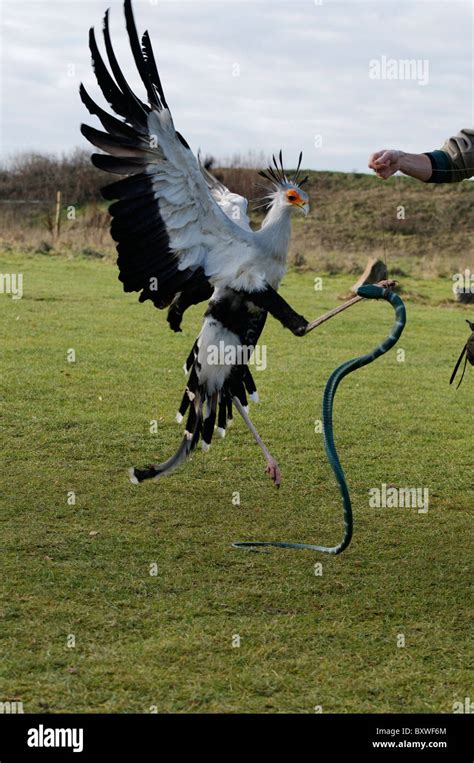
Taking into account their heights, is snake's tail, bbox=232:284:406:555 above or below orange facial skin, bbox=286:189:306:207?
below

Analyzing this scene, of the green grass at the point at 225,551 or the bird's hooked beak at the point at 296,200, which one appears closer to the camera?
the green grass at the point at 225,551

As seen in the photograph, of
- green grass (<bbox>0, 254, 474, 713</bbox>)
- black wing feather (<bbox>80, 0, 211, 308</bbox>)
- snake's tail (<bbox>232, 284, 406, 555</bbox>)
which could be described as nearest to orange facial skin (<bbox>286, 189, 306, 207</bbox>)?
black wing feather (<bbox>80, 0, 211, 308</bbox>)

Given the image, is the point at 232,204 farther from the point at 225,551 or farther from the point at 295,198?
the point at 225,551

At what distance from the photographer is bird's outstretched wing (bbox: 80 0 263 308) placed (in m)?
4.91

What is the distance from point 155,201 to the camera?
5023mm

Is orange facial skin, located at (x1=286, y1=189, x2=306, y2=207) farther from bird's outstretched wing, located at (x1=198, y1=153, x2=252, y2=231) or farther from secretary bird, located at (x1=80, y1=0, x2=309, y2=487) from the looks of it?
bird's outstretched wing, located at (x1=198, y1=153, x2=252, y2=231)

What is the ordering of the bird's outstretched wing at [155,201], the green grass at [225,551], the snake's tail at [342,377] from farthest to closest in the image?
1. the bird's outstretched wing at [155,201]
2. the snake's tail at [342,377]
3. the green grass at [225,551]

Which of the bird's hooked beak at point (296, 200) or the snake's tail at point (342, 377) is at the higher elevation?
the bird's hooked beak at point (296, 200)

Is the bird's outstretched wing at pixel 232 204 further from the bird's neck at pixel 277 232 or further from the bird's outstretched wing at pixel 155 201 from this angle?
the bird's outstretched wing at pixel 155 201

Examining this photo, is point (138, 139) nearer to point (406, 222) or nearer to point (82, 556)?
point (82, 556)

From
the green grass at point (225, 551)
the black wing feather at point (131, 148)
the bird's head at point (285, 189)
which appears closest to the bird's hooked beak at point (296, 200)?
the bird's head at point (285, 189)

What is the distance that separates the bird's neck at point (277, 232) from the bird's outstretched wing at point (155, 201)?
10 cm

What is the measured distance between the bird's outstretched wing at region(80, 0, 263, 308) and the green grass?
169cm

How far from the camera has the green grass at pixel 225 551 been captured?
4.27 metres
